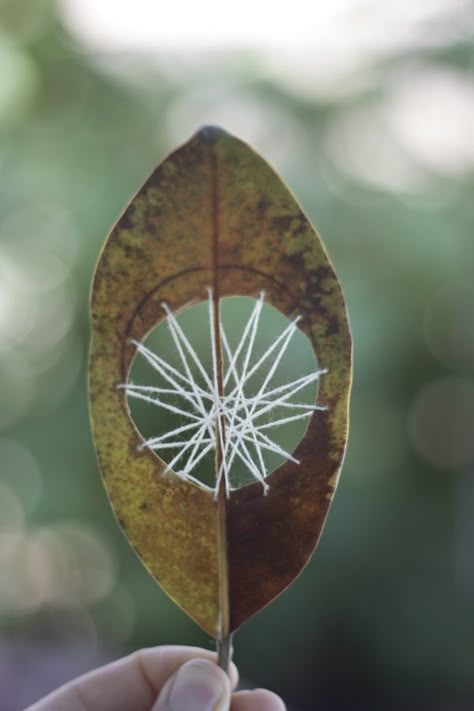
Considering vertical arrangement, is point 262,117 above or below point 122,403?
above

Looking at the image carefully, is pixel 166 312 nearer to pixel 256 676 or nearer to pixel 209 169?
pixel 209 169

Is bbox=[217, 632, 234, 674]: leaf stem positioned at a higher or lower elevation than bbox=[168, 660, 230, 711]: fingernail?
higher

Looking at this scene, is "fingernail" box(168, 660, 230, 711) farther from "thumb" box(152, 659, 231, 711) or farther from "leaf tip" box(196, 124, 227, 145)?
"leaf tip" box(196, 124, 227, 145)

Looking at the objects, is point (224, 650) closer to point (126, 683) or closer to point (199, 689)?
point (199, 689)

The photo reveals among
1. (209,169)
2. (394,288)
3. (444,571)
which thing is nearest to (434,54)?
(394,288)

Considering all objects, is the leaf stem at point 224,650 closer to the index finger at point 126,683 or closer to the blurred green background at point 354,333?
the index finger at point 126,683

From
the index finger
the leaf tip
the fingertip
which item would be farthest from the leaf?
the index finger
